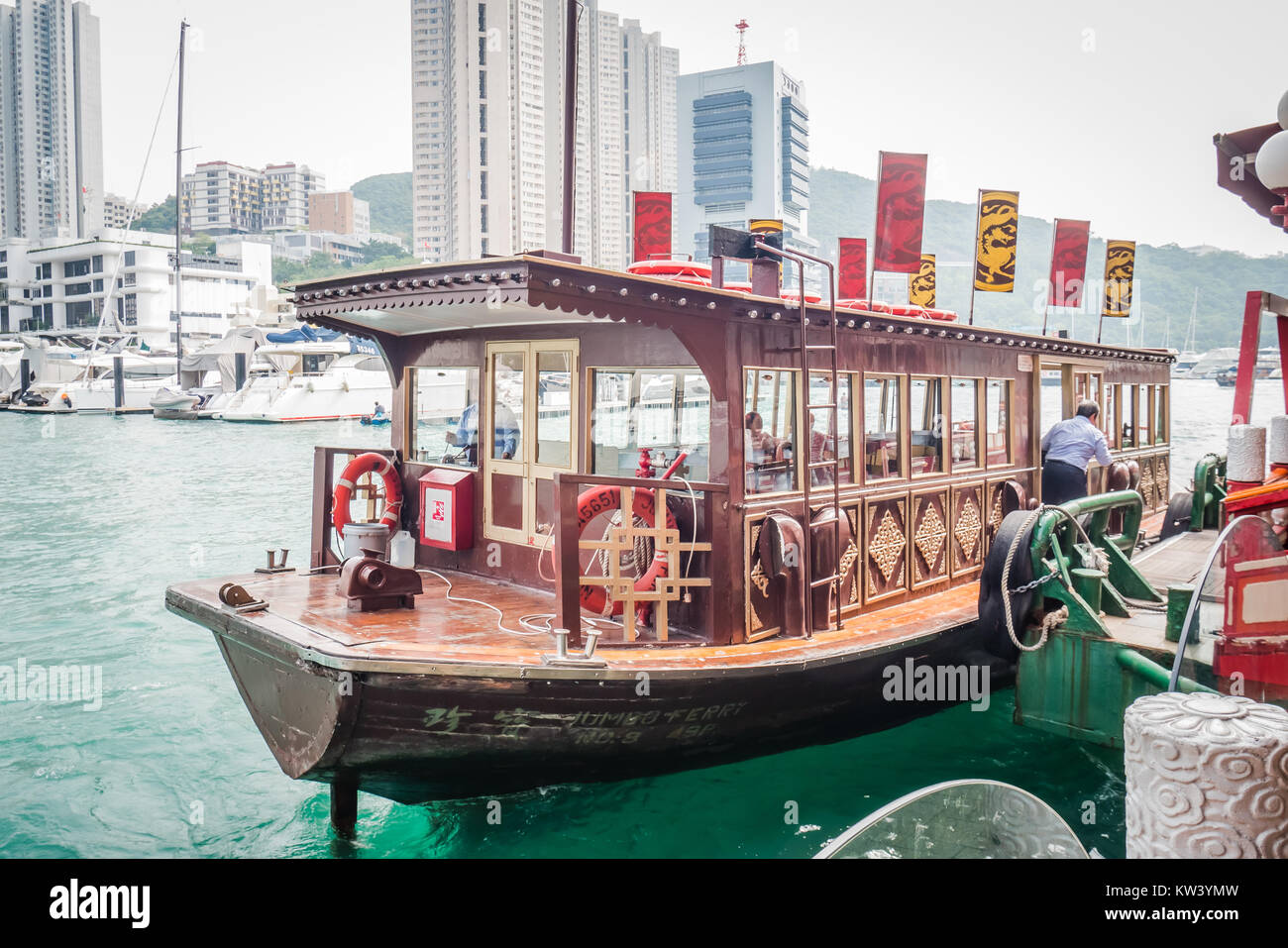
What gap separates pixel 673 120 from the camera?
4018 inches

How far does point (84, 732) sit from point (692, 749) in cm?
566

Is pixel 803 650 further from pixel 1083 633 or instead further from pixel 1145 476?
pixel 1145 476

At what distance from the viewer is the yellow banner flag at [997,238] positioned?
30.6 ft

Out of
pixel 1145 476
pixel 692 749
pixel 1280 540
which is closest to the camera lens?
pixel 1280 540

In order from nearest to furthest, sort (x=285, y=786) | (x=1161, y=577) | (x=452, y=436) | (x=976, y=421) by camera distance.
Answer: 1. (x=452, y=436)
2. (x=285, y=786)
3. (x=1161, y=577)
4. (x=976, y=421)

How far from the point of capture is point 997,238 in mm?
9320

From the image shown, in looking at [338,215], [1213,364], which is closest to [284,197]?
[338,215]

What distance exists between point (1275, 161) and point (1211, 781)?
235cm

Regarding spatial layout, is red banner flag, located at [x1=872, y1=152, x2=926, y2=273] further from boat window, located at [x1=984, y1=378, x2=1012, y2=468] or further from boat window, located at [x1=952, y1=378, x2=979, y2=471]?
boat window, located at [x1=984, y1=378, x2=1012, y2=468]

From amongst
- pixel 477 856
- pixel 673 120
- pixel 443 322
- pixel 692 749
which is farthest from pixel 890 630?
pixel 673 120

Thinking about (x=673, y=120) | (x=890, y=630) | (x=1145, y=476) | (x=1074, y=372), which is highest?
(x=673, y=120)

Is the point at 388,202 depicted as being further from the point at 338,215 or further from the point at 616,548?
the point at 616,548

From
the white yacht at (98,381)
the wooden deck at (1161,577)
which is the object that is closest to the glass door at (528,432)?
the wooden deck at (1161,577)

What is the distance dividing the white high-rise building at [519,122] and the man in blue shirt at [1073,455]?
5.60 meters
